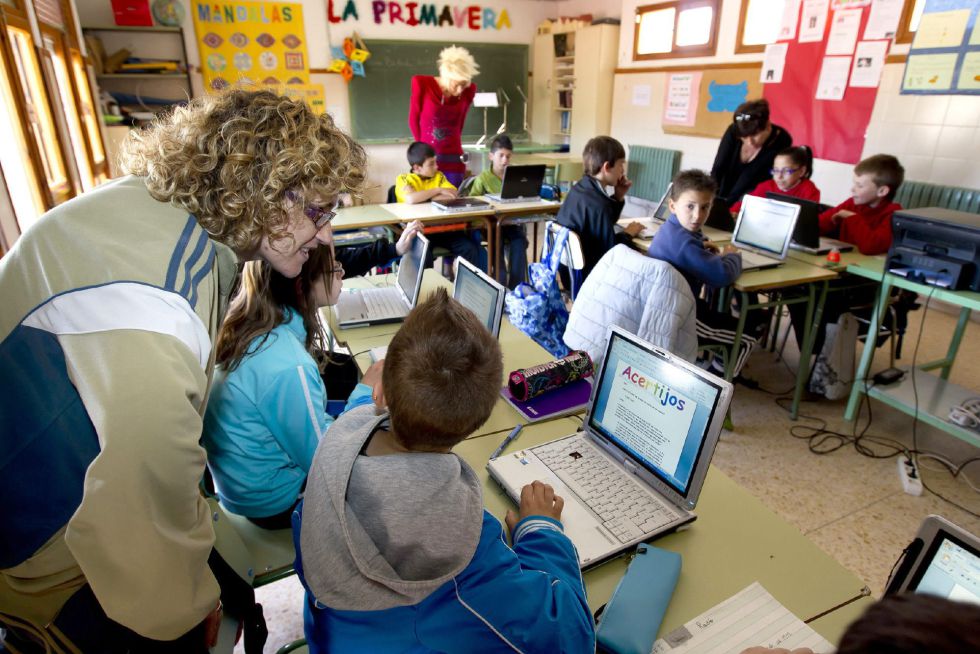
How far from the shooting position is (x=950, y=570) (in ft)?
2.38

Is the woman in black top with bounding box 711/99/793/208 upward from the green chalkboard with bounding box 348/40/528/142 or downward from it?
downward

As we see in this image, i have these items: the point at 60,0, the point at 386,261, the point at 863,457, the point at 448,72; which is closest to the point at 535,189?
the point at 448,72

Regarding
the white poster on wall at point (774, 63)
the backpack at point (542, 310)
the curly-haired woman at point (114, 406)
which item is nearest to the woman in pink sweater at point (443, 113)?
the white poster on wall at point (774, 63)

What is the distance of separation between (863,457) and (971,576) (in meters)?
2.13

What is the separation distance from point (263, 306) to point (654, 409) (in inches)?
35.2

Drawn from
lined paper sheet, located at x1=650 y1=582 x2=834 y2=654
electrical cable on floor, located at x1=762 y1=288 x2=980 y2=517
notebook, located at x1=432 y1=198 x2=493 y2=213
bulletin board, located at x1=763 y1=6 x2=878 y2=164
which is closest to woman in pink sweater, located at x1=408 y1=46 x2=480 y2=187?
notebook, located at x1=432 y1=198 x2=493 y2=213

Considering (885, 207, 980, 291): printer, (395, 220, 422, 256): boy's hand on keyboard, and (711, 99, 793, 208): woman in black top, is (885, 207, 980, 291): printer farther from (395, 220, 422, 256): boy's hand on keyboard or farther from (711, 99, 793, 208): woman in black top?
(395, 220, 422, 256): boy's hand on keyboard

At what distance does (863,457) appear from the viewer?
99.3 inches

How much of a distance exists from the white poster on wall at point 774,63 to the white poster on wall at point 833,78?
368 mm

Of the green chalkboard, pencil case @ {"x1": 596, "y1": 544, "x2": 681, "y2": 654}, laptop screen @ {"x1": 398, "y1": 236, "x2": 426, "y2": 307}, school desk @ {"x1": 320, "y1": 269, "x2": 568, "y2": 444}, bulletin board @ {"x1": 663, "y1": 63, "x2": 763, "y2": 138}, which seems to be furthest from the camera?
the green chalkboard

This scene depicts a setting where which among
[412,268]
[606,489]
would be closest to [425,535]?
[606,489]

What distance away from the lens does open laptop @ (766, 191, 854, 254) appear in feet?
9.52

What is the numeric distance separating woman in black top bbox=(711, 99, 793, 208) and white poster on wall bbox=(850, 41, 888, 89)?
0.96 metres

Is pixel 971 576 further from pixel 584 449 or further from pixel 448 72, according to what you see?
pixel 448 72
